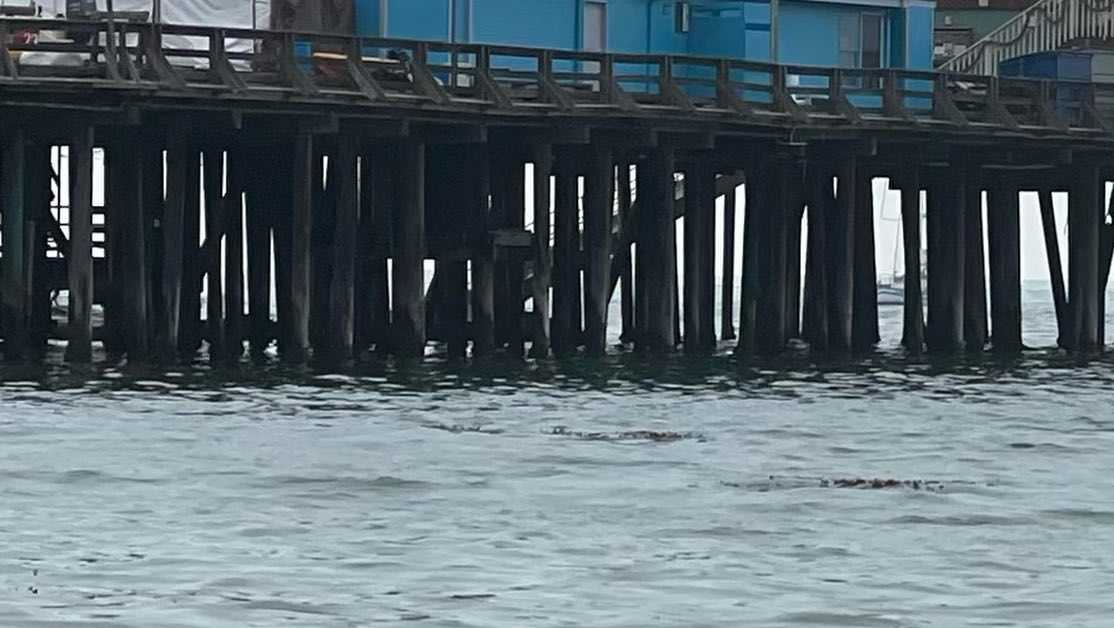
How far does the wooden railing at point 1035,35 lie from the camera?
54750mm

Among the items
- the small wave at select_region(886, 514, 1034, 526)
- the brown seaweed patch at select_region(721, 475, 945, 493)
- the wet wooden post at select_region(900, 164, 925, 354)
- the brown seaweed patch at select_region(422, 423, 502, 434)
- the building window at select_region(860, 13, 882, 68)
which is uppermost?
the building window at select_region(860, 13, 882, 68)

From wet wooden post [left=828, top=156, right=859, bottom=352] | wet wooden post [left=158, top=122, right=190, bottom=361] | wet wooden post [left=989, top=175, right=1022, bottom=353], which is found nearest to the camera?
wet wooden post [left=158, top=122, right=190, bottom=361]

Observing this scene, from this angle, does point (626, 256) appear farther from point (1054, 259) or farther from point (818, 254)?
point (1054, 259)

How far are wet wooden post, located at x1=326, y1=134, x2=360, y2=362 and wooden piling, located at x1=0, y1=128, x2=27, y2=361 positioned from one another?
4094 millimetres

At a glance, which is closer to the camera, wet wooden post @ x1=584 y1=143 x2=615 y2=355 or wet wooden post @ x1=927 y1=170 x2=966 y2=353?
wet wooden post @ x1=584 y1=143 x2=615 y2=355

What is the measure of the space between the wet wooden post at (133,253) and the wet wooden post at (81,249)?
786 millimetres

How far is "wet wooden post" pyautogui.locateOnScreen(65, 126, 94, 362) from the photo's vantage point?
36328 millimetres

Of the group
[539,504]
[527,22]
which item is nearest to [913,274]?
[527,22]

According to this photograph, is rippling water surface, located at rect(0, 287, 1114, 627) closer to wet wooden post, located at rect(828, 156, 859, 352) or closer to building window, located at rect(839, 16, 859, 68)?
wet wooden post, located at rect(828, 156, 859, 352)

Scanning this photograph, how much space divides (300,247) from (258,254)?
14.0 ft

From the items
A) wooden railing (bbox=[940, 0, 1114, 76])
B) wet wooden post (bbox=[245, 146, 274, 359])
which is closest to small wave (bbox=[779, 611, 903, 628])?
wet wooden post (bbox=[245, 146, 274, 359])

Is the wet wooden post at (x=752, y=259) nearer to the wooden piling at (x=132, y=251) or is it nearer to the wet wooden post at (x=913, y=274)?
the wet wooden post at (x=913, y=274)

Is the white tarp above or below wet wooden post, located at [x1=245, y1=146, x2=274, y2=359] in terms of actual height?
above

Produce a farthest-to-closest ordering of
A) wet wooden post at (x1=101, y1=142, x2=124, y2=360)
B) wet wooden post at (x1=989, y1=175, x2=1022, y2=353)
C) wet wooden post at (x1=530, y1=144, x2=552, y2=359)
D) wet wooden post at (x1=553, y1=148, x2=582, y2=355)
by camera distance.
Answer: wet wooden post at (x1=989, y1=175, x2=1022, y2=353) < wet wooden post at (x1=553, y1=148, x2=582, y2=355) < wet wooden post at (x1=530, y1=144, x2=552, y2=359) < wet wooden post at (x1=101, y1=142, x2=124, y2=360)
